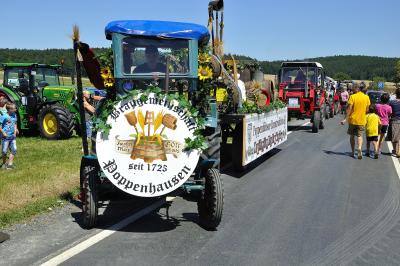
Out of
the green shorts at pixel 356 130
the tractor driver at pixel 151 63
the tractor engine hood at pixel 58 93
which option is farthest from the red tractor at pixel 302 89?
the tractor driver at pixel 151 63

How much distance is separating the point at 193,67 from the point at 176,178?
202cm

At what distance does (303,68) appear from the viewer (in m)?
21.5

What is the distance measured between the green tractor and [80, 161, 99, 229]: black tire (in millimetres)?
9354

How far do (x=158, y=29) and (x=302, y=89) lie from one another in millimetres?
14686

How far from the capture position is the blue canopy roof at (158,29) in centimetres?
706

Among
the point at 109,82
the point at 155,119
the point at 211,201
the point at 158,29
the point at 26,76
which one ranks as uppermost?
the point at 158,29

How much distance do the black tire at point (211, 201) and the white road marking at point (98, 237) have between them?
3.23 feet

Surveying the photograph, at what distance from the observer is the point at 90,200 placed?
5996mm

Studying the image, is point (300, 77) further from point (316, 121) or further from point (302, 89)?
point (316, 121)

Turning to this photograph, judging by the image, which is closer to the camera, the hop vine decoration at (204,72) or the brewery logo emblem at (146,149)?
the brewery logo emblem at (146,149)

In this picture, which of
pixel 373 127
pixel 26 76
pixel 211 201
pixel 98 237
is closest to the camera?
pixel 98 237

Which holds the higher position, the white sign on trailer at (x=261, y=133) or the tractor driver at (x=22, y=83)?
the tractor driver at (x=22, y=83)

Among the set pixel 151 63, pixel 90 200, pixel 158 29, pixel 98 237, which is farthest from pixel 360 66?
pixel 98 237

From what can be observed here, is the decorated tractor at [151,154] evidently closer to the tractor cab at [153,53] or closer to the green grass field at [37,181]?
the tractor cab at [153,53]
